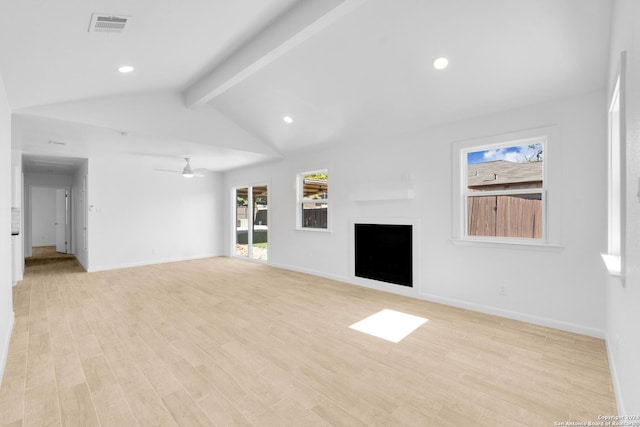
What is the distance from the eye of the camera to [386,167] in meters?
4.74

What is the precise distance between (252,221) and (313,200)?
94.1 inches

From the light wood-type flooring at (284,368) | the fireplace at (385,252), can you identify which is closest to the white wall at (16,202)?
the light wood-type flooring at (284,368)

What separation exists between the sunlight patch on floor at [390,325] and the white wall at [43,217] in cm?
1252

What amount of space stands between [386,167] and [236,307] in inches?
118

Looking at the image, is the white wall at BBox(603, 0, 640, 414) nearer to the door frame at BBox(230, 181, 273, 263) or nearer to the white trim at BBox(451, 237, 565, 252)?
the white trim at BBox(451, 237, 565, 252)

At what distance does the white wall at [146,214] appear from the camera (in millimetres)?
6574

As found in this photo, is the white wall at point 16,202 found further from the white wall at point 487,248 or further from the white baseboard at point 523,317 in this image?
the white baseboard at point 523,317

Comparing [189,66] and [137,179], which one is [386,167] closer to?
[189,66]

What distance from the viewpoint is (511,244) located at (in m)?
3.51

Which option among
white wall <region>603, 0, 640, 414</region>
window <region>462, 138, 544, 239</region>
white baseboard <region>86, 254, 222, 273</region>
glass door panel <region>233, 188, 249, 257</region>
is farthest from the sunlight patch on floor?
white baseboard <region>86, 254, 222, 273</region>

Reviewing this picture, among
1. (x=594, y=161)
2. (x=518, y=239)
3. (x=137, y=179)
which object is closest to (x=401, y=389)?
(x=518, y=239)

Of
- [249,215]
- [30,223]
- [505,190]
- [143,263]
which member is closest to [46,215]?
[30,223]

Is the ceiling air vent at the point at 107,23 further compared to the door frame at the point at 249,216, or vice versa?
the door frame at the point at 249,216

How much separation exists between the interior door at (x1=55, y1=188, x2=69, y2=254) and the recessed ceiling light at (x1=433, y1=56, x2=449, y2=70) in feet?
36.1
